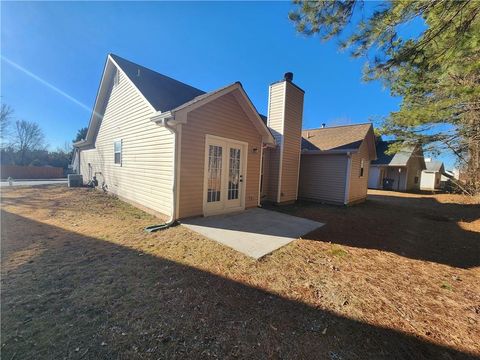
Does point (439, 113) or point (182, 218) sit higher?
point (439, 113)

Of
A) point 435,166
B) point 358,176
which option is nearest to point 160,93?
point 358,176

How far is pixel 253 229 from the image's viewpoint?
227 inches

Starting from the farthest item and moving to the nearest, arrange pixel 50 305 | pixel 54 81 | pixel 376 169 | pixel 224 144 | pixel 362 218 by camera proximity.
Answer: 1. pixel 376 169
2. pixel 54 81
3. pixel 362 218
4. pixel 224 144
5. pixel 50 305

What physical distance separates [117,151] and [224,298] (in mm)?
8842

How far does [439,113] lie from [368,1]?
552 cm

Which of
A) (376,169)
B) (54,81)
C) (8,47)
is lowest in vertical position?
(376,169)

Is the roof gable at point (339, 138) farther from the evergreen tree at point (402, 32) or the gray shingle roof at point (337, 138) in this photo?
the evergreen tree at point (402, 32)

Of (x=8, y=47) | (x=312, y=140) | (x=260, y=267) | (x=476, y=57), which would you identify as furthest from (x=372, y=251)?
(x=8, y=47)

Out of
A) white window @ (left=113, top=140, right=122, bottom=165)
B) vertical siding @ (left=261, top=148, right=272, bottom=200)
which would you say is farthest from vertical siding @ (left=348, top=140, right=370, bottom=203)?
white window @ (left=113, top=140, right=122, bottom=165)

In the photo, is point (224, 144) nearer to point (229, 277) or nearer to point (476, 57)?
point (229, 277)

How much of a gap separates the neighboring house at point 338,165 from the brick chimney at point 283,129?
1868mm

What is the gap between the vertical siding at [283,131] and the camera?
31.6 feet

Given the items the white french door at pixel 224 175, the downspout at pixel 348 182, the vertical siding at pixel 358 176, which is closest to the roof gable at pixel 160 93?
the white french door at pixel 224 175

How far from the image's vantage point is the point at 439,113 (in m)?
7.05
